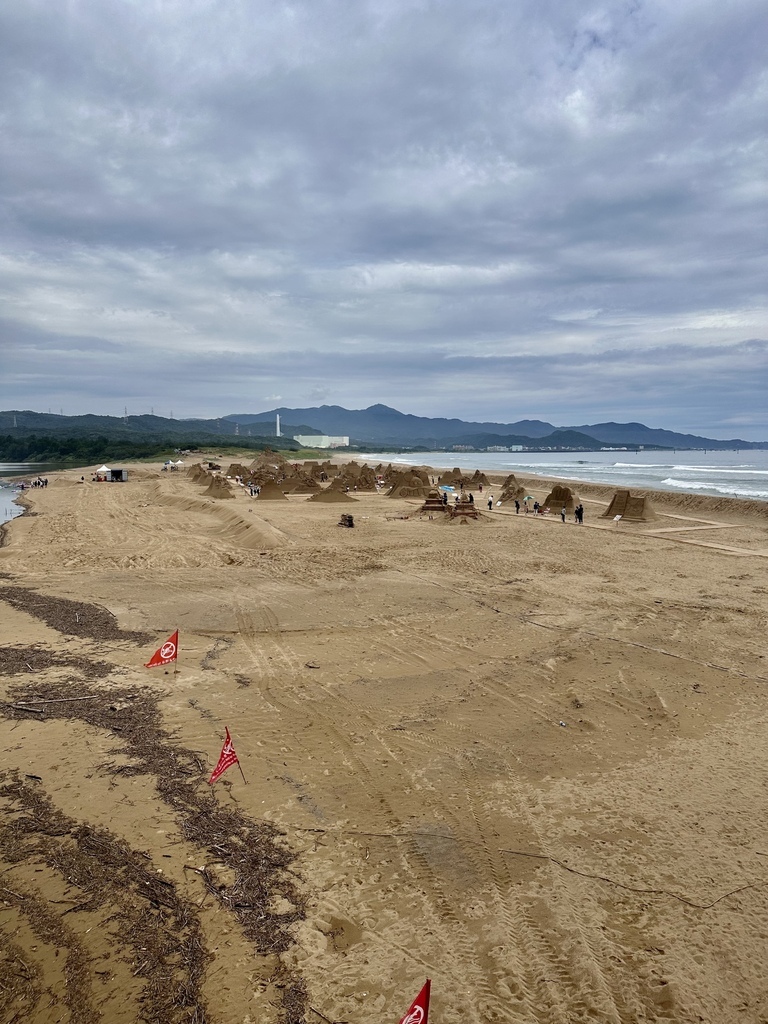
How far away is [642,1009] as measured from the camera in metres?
3.51

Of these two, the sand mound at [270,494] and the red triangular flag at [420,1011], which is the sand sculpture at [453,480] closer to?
the sand mound at [270,494]

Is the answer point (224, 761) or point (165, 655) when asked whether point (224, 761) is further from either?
point (165, 655)

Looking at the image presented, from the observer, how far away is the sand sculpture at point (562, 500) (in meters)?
32.8

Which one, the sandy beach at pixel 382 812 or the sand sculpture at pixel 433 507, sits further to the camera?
the sand sculpture at pixel 433 507

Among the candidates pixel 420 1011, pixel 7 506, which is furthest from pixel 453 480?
pixel 420 1011

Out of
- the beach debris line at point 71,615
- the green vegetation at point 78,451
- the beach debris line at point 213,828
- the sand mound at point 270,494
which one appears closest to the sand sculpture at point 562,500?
the sand mound at point 270,494

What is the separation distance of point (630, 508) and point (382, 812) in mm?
26885

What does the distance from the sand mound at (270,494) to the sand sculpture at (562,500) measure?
16442 mm

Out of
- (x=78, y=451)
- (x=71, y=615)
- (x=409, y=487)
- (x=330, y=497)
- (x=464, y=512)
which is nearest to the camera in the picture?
(x=71, y=615)

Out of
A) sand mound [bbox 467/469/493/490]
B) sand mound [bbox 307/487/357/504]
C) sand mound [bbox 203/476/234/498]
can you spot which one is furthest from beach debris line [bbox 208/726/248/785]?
sand mound [bbox 467/469/493/490]

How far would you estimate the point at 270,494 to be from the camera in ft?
128

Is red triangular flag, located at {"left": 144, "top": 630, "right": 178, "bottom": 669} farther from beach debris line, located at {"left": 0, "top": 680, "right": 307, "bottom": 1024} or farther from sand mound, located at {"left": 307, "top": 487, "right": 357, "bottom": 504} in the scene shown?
sand mound, located at {"left": 307, "top": 487, "right": 357, "bottom": 504}

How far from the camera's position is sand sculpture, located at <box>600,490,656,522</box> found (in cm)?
2880

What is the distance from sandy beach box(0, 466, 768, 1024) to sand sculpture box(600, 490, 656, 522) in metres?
17.0
